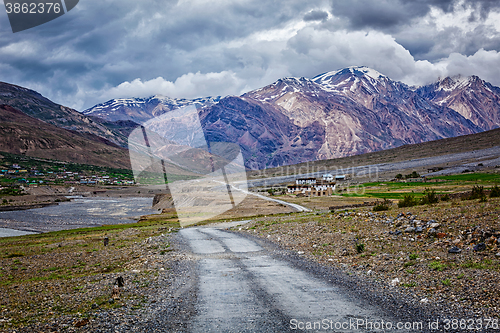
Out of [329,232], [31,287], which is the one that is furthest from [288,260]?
[31,287]

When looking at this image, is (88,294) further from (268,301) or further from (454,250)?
(454,250)

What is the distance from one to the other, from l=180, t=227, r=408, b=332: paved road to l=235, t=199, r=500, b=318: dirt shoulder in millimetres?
1934

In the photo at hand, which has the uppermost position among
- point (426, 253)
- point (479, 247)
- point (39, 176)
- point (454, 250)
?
point (39, 176)

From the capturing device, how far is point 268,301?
9992 mm

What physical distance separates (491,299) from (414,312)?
1964 millimetres

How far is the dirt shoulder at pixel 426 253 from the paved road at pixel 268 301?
1934 millimetres

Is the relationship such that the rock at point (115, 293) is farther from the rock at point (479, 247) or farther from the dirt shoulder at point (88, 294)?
the rock at point (479, 247)

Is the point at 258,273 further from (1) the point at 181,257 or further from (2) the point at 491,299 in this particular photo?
(2) the point at 491,299

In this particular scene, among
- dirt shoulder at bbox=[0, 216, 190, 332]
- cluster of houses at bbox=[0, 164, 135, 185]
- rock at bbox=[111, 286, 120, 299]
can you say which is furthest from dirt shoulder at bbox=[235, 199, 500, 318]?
cluster of houses at bbox=[0, 164, 135, 185]

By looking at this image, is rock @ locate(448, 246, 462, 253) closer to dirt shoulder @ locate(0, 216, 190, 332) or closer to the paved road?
the paved road

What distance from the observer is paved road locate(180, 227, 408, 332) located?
8.31 meters

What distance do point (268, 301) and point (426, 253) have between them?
7295 mm

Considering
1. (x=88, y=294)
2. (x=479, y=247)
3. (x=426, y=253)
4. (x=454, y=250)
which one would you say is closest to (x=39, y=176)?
(x=88, y=294)

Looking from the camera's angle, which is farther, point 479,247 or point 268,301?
point 479,247
